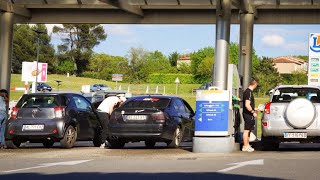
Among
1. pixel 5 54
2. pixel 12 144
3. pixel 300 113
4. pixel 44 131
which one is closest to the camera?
pixel 300 113

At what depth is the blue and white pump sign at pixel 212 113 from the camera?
57.4ft

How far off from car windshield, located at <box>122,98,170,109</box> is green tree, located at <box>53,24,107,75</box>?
116960 millimetres

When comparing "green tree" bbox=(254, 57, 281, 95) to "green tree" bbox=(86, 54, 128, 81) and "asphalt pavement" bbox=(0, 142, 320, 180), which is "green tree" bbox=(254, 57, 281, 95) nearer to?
"green tree" bbox=(86, 54, 128, 81)

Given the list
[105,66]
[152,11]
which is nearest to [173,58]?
[105,66]

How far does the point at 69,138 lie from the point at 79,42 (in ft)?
394

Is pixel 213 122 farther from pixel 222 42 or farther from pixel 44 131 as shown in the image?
pixel 44 131

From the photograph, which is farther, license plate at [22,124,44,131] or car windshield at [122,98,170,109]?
car windshield at [122,98,170,109]


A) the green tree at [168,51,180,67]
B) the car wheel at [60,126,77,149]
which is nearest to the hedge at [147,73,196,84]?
the green tree at [168,51,180,67]

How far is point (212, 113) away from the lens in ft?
57.6

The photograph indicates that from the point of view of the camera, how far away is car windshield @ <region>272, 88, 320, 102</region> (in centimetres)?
1797

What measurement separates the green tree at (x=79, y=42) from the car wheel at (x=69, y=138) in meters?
116

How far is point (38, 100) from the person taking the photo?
64.2ft

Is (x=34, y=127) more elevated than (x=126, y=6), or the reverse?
(x=126, y=6)

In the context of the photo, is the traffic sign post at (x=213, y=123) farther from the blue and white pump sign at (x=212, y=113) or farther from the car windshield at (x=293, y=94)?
the car windshield at (x=293, y=94)
